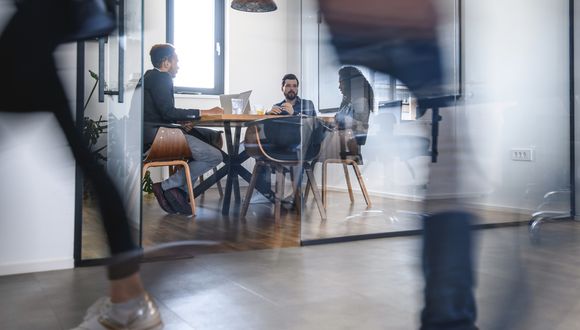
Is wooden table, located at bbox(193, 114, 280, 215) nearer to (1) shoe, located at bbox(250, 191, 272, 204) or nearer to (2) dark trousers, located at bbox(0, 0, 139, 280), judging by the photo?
(1) shoe, located at bbox(250, 191, 272, 204)

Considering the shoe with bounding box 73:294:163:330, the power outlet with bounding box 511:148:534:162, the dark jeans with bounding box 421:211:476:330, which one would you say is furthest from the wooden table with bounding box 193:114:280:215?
the dark jeans with bounding box 421:211:476:330

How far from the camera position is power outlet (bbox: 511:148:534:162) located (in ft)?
12.4

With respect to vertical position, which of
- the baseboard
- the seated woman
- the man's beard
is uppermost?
the man's beard

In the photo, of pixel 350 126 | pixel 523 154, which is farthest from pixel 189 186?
pixel 523 154

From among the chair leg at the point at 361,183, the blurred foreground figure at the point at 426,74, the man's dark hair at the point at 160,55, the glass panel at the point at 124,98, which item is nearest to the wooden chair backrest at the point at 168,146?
the man's dark hair at the point at 160,55

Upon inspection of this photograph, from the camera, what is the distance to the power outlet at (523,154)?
3.78 metres

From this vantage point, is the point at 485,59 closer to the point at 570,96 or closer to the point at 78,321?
the point at 570,96

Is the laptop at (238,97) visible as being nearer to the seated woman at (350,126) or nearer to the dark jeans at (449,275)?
the seated woman at (350,126)

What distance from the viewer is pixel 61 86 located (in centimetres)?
105

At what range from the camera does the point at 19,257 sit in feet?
6.63

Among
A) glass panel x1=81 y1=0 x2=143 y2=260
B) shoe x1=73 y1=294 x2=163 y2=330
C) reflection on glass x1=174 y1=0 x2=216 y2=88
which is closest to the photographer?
shoe x1=73 y1=294 x2=163 y2=330

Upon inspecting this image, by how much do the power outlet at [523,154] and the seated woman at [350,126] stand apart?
1.22m

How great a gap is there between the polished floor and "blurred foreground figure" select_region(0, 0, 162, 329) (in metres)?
0.27

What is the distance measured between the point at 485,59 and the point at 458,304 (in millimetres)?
3185
